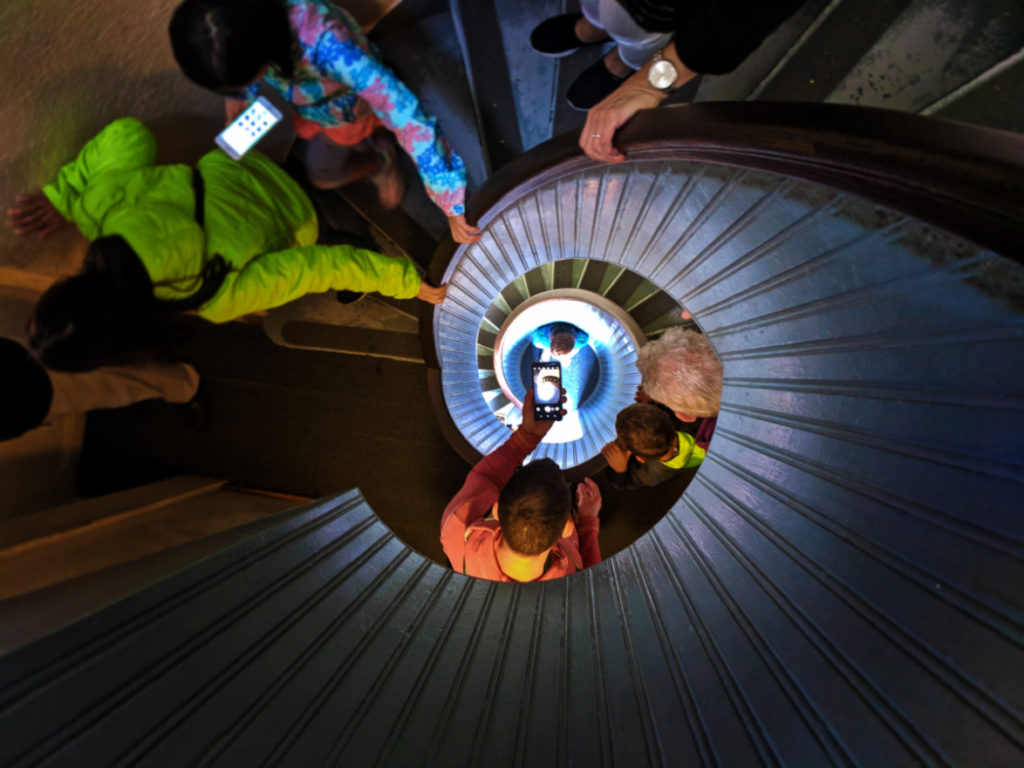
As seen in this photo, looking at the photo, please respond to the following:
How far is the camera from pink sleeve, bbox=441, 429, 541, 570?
1.95 m

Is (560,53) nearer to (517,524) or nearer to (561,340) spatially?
(561,340)

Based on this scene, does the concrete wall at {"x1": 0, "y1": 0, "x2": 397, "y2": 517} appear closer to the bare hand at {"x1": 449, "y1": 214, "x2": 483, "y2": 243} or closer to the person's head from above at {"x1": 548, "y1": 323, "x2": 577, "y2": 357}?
the bare hand at {"x1": 449, "y1": 214, "x2": 483, "y2": 243}

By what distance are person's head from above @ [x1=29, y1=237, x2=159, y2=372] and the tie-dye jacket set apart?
0.74 metres

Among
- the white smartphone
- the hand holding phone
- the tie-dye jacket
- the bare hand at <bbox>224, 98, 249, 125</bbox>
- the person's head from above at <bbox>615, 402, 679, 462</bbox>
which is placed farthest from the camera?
the hand holding phone

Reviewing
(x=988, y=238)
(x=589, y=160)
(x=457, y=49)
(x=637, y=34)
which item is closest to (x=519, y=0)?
(x=457, y=49)

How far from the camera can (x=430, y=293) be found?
2.23 metres

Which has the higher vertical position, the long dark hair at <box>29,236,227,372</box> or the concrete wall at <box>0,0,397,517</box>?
the concrete wall at <box>0,0,397,517</box>

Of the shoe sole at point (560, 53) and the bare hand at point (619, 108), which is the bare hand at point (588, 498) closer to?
the bare hand at point (619, 108)

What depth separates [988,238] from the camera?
0.72 metres

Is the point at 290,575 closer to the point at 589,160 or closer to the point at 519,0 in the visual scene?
the point at 589,160

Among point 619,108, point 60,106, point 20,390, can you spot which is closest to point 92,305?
point 20,390

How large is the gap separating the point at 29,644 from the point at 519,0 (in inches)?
103

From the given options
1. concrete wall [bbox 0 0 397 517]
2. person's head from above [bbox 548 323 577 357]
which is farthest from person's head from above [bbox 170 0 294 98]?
person's head from above [bbox 548 323 577 357]

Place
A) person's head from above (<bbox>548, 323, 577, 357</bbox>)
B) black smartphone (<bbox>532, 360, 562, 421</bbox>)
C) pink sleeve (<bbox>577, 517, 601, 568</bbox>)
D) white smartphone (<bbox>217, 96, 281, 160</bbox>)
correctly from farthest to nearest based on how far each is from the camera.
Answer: person's head from above (<bbox>548, 323, 577, 357</bbox>), black smartphone (<bbox>532, 360, 562, 421</bbox>), pink sleeve (<bbox>577, 517, 601, 568</bbox>), white smartphone (<bbox>217, 96, 281, 160</bbox>)
